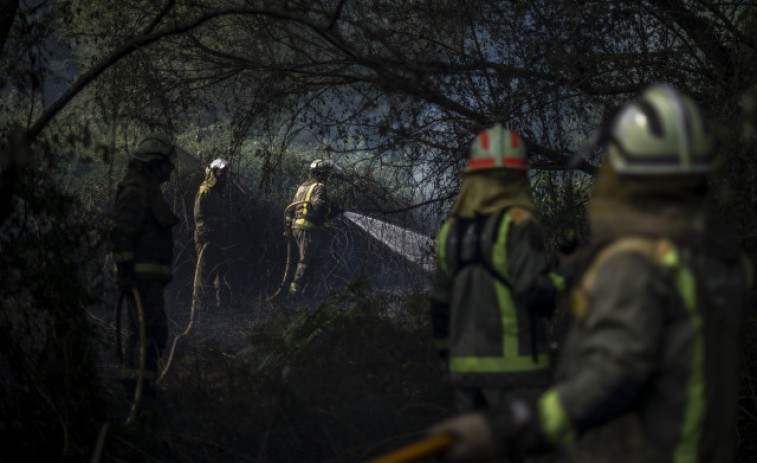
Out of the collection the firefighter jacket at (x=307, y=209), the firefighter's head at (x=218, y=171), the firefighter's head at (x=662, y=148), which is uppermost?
the firefighter's head at (x=218, y=171)

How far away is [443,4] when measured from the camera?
5.54 metres

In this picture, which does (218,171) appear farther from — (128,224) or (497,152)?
(497,152)

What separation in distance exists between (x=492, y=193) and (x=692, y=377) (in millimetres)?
1740

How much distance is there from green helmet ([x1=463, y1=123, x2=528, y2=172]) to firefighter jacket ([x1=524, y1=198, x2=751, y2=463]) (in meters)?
1.59

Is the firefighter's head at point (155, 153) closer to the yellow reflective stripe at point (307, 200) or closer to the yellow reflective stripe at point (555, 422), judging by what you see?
the yellow reflective stripe at point (555, 422)

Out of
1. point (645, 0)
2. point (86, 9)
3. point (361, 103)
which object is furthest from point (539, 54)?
point (86, 9)

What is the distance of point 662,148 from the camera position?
1.73 metres

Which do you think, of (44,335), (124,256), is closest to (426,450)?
(44,335)

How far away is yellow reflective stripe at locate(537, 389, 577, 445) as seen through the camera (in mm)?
1678

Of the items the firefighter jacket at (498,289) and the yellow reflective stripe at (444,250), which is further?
the yellow reflective stripe at (444,250)

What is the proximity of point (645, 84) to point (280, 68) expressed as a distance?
8.68 feet

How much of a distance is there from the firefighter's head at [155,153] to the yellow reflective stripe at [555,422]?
479 cm

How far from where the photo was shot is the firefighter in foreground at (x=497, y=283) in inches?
124

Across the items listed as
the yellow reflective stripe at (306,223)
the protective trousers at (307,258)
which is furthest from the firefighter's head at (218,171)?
the protective trousers at (307,258)
